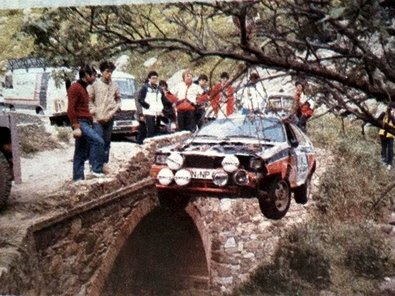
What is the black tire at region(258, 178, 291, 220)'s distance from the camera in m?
2.93

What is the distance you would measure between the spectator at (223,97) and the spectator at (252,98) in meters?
0.04

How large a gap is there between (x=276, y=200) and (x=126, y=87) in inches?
31.1

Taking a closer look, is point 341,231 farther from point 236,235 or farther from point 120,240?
point 120,240

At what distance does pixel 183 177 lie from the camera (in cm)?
299

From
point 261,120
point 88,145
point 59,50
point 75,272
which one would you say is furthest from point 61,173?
point 261,120

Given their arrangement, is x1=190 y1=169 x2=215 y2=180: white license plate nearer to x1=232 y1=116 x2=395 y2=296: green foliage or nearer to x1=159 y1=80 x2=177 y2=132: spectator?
x1=159 y1=80 x2=177 y2=132: spectator

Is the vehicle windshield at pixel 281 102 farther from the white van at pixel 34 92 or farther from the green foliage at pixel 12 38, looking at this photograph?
the green foliage at pixel 12 38

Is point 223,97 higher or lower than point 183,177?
higher

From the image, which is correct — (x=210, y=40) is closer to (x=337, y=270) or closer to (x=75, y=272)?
(x=337, y=270)

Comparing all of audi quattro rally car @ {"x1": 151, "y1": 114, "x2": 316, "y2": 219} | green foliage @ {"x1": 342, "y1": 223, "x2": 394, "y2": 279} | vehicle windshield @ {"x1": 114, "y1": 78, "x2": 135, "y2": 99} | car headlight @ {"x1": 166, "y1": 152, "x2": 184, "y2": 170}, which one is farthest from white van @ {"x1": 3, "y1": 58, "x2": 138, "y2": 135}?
green foliage @ {"x1": 342, "y1": 223, "x2": 394, "y2": 279}

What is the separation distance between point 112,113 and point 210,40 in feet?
2.47

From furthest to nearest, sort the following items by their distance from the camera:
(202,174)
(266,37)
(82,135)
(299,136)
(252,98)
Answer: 1. (82,135)
2. (202,174)
3. (299,136)
4. (252,98)
5. (266,37)

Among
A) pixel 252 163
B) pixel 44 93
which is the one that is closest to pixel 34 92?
pixel 44 93

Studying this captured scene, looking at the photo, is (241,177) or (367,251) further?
(241,177)
